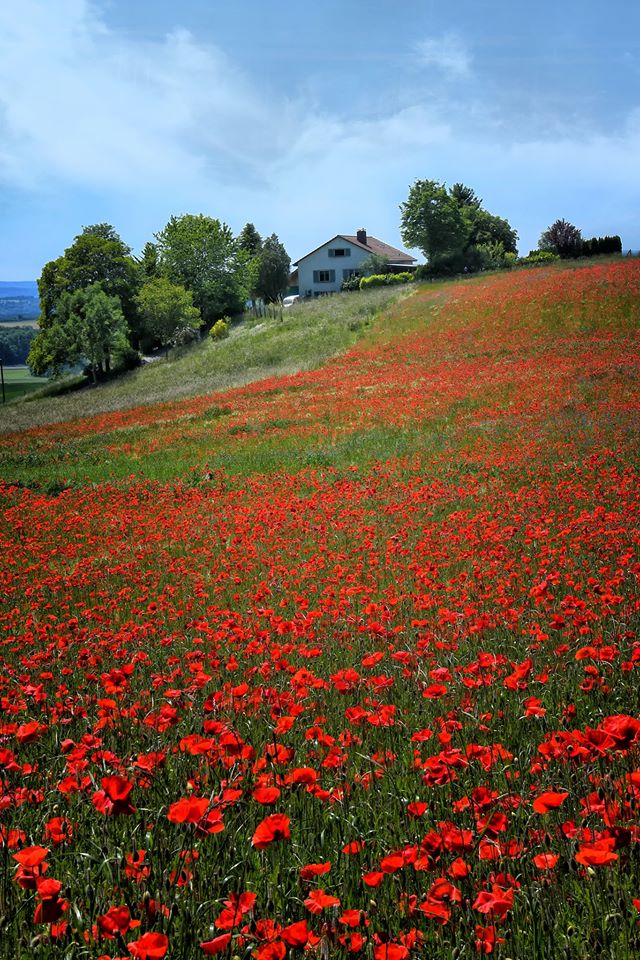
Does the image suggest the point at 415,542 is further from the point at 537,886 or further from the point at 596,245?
the point at 596,245

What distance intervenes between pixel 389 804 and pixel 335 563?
4994 millimetres

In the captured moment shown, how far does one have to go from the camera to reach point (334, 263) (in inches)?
3351

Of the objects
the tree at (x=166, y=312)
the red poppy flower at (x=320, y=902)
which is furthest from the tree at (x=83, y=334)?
the red poppy flower at (x=320, y=902)

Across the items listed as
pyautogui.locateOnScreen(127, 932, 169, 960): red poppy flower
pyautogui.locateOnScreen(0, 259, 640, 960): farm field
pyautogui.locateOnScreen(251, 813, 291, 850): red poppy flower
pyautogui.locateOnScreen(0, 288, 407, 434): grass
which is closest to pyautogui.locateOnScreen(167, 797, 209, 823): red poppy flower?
pyautogui.locateOnScreen(0, 259, 640, 960): farm field

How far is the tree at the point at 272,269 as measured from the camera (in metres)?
79.8

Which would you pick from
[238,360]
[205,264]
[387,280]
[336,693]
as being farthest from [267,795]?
[205,264]

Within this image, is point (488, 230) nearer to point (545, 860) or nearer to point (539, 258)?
point (539, 258)

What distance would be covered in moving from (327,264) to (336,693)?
283ft

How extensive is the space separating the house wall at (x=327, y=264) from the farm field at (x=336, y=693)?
232ft

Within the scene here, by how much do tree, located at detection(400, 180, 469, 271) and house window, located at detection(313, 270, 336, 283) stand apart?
18.0 m

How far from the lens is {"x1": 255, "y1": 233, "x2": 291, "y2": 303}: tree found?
262ft

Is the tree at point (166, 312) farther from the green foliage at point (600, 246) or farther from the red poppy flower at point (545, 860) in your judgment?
the red poppy flower at point (545, 860)

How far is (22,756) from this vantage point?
12.7 feet

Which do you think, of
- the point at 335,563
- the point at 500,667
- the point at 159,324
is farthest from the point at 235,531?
the point at 159,324
